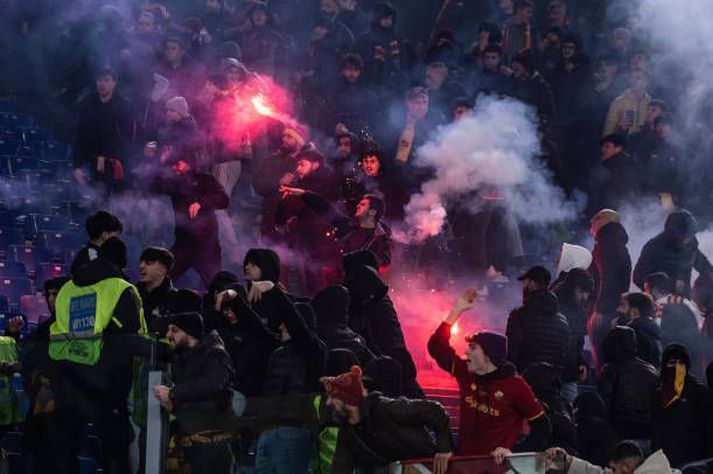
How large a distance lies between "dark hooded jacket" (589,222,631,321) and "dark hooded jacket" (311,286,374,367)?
4.40 metres

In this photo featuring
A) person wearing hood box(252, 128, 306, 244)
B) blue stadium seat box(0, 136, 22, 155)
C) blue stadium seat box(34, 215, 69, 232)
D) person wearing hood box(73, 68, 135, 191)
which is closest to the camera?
person wearing hood box(252, 128, 306, 244)

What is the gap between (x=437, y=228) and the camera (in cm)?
1451

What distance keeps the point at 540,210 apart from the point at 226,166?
343cm

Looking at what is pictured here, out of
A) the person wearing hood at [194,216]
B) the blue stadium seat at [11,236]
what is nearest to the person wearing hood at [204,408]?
the person wearing hood at [194,216]

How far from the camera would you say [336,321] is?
30.0 feet

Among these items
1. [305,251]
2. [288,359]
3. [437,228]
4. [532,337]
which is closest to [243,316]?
[288,359]

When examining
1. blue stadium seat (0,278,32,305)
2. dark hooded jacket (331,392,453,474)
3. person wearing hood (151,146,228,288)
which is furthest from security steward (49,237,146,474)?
person wearing hood (151,146,228,288)

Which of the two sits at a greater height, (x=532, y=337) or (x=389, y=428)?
(x=532, y=337)

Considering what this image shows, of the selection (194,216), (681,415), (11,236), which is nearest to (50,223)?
(11,236)

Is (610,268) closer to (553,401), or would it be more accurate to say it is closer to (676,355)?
(553,401)

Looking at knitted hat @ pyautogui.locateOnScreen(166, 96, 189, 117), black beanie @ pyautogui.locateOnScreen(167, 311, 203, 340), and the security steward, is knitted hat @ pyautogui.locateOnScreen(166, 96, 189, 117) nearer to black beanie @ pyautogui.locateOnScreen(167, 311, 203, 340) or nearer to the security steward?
the security steward

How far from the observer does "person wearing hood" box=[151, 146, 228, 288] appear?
13.4 m

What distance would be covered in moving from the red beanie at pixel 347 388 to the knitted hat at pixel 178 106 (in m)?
7.06

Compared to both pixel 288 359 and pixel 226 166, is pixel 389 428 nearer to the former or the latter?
pixel 288 359
